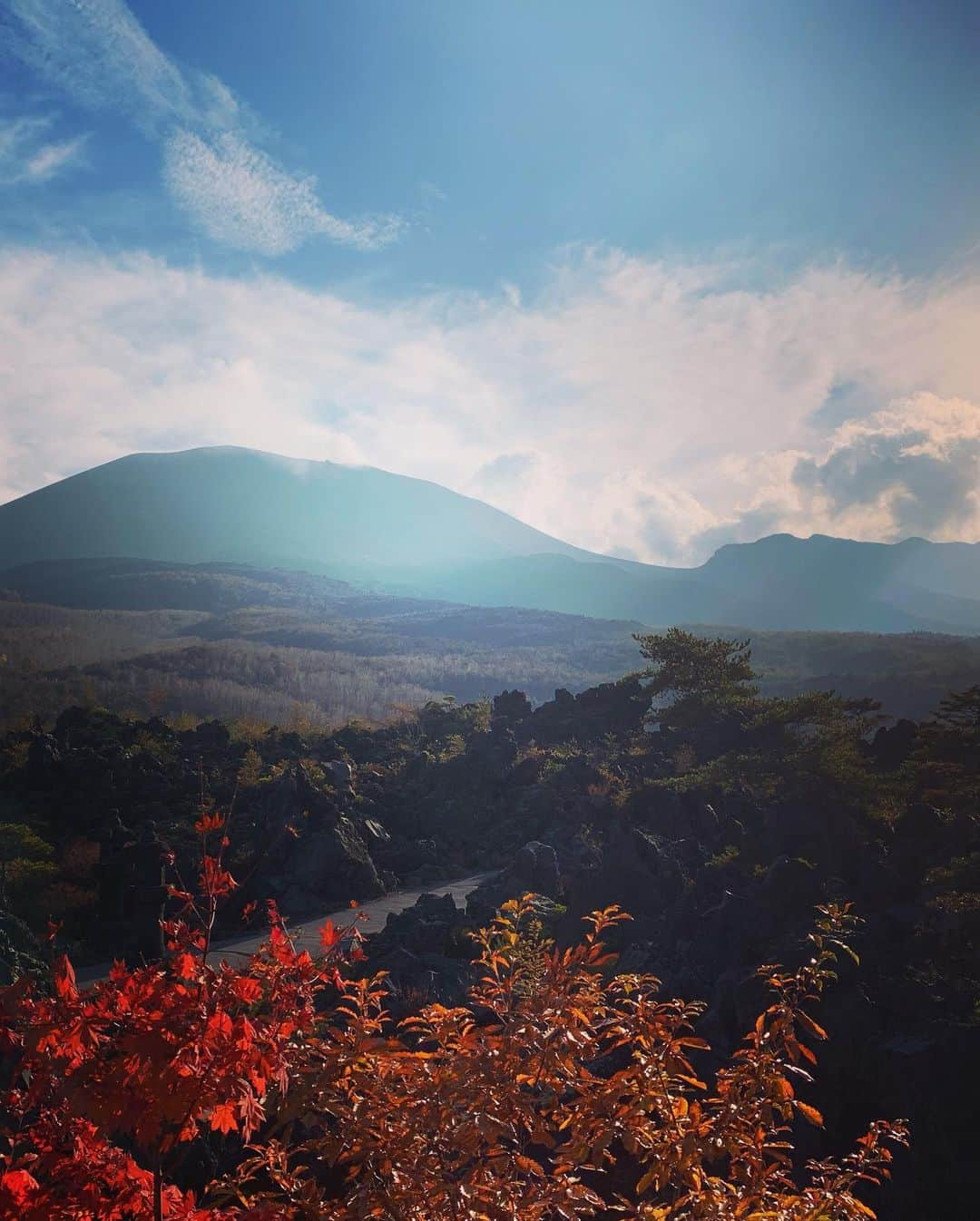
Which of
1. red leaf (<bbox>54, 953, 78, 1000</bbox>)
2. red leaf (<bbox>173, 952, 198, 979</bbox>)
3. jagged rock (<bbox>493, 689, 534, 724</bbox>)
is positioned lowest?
jagged rock (<bbox>493, 689, 534, 724</bbox>)

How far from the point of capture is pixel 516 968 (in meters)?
6.55

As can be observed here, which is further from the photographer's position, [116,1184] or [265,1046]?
[116,1184]

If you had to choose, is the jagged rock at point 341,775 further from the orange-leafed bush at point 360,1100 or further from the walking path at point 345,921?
the orange-leafed bush at point 360,1100

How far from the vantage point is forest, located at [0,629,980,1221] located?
2732mm

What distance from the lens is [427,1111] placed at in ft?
9.37

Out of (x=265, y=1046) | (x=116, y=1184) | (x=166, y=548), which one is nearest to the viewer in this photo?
(x=265, y=1046)

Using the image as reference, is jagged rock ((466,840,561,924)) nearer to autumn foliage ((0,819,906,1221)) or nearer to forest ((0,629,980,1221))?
forest ((0,629,980,1221))

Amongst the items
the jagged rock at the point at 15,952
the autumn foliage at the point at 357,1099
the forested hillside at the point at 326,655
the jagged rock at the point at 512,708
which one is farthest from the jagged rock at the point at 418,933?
the forested hillside at the point at 326,655

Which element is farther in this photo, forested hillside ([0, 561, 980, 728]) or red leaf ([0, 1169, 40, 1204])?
forested hillside ([0, 561, 980, 728])

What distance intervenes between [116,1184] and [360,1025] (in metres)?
1.10

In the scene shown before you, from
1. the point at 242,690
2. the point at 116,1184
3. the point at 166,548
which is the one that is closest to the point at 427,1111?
the point at 116,1184

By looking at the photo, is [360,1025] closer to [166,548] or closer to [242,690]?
[242,690]

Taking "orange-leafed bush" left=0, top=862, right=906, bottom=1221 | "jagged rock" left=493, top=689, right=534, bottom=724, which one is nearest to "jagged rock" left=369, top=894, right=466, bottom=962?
"orange-leafed bush" left=0, top=862, right=906, bottom=1221

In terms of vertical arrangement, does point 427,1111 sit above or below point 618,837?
above
